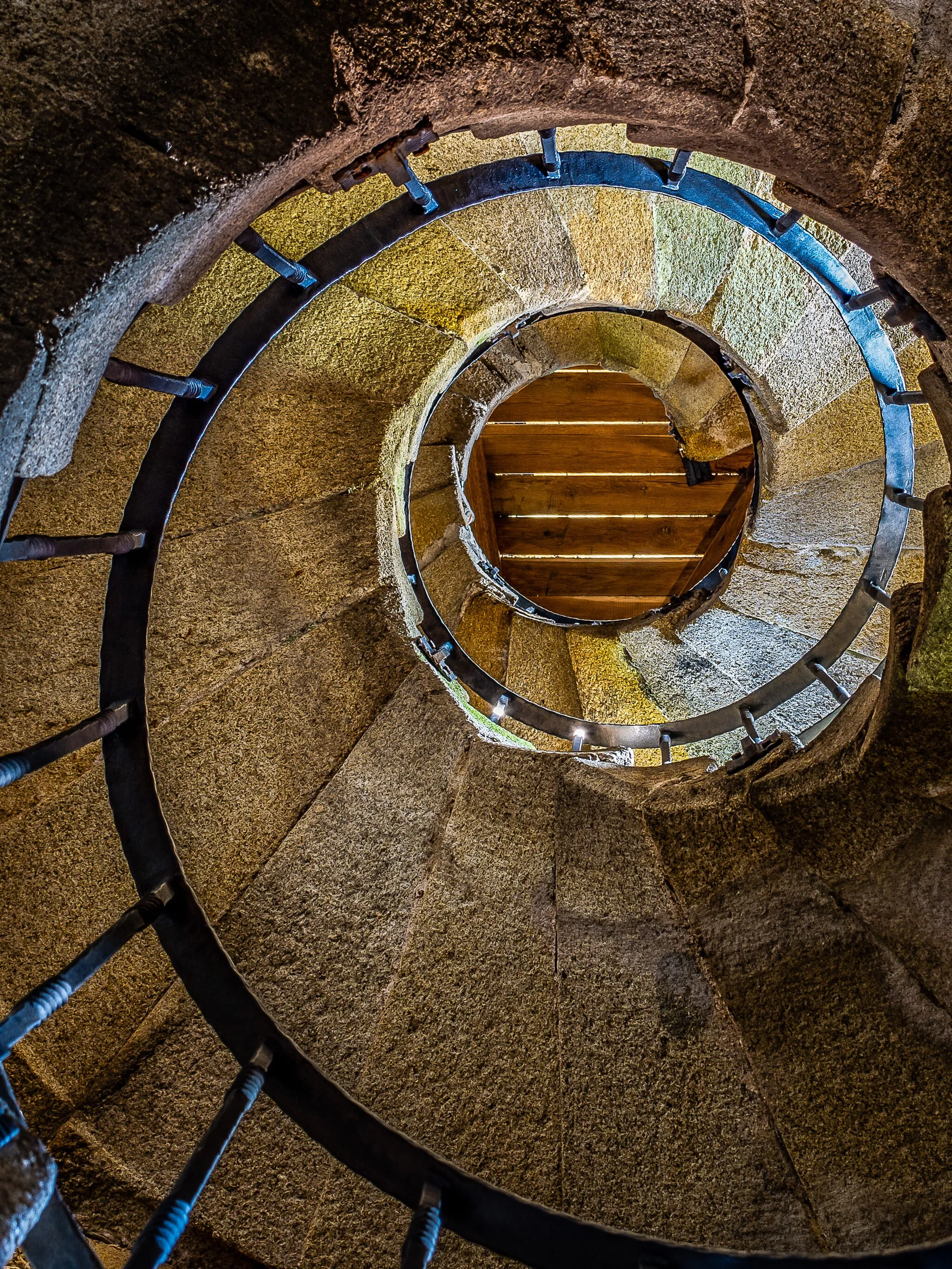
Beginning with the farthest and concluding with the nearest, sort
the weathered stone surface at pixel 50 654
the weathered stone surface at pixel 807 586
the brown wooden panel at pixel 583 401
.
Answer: the brown wooden panel at pixel 583 401 < the weathered stone surface at pixel 807 586 < the weathered stone surface at pixel 50 654

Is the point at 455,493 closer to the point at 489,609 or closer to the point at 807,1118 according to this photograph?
the point at 489,609

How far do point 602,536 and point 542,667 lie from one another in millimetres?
2999

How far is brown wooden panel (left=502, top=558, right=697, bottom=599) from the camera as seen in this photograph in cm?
716

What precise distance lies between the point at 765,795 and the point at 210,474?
2.01 meters

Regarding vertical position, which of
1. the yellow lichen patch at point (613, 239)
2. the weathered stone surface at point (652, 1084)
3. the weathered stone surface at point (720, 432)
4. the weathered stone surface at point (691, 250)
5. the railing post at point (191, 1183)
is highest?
the weathered stone surface at point (720, 432)

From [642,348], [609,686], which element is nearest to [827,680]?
[609,686]

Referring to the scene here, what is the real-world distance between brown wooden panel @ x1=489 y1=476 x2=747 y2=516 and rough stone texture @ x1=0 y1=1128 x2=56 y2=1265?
246 inches

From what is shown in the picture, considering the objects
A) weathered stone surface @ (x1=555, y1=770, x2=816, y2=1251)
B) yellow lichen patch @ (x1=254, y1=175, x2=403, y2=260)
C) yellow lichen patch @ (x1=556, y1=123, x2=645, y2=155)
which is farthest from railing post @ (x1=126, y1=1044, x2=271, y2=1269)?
yellow lichen patch @ (x1=556, y1=123, x2=645, y2=155)

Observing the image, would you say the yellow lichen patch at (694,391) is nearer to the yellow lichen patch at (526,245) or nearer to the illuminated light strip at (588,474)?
the yellow lichen patch at (526,245)

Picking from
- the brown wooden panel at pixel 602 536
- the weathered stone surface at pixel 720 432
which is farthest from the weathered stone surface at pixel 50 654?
the brown wooden panel at pixel 602 536

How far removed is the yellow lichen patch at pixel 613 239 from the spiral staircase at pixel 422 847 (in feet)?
0.05

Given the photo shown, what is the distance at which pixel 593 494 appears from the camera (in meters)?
6.97

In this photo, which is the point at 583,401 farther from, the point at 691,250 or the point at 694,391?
the point at 691,250

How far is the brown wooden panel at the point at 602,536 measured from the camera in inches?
274
